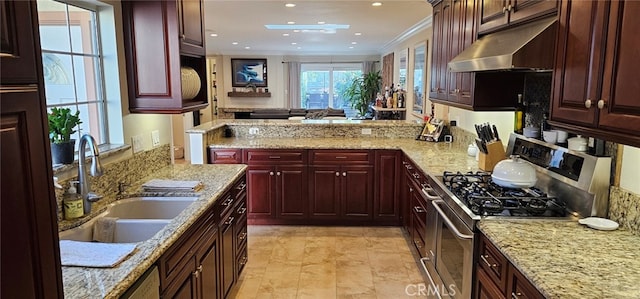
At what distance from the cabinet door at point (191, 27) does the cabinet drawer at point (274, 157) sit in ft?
4.93

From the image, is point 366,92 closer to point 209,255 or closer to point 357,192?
point 357,192

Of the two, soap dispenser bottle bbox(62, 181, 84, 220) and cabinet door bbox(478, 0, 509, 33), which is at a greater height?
cabinet door bbox(478, 0, 509, 33)

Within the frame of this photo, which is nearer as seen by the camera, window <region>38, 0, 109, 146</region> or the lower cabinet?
the lower cabinet

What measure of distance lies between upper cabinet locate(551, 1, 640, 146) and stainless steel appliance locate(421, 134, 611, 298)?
0.50 m

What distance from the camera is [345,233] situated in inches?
171

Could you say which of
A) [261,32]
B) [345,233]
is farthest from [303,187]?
[261,32]

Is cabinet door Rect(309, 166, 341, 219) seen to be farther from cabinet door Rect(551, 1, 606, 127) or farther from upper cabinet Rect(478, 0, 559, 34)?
cabinet door Rect(551, 1, 606, 127)

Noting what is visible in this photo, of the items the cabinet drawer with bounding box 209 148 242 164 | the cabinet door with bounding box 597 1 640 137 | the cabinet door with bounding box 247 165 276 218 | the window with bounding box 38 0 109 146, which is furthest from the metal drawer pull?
the cabinet drawer with bounding box 209 148 242 164

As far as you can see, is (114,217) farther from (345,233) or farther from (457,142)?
(457,142)

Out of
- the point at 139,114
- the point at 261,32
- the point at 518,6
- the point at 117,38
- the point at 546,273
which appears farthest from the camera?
the point at 261,32

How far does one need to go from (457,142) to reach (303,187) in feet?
5.39

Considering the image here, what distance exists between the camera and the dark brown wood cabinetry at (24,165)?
2.53 ft

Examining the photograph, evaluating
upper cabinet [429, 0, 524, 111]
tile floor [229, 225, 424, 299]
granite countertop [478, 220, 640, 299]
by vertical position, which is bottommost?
tile floor [229, 225, 424, 299]

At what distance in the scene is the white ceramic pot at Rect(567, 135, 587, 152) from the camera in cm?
219
